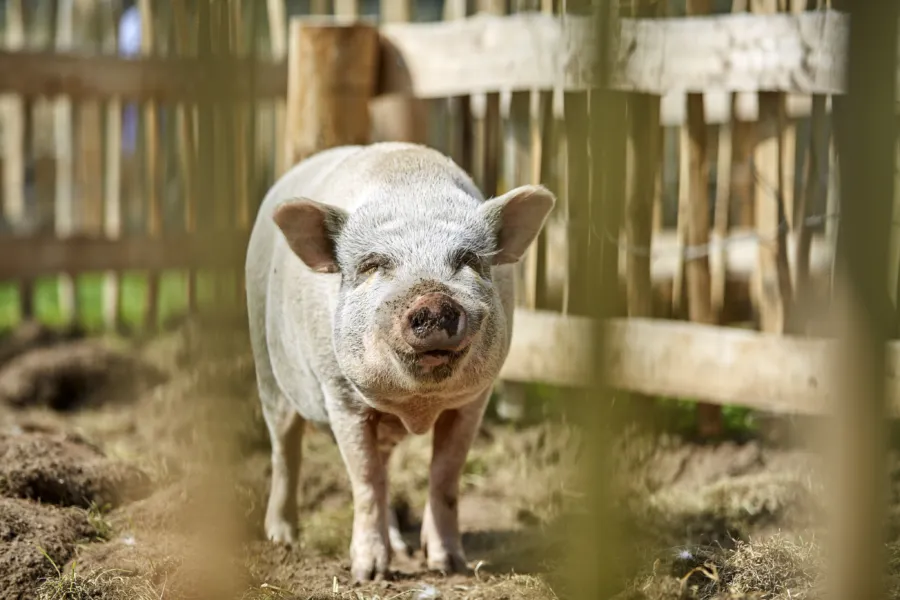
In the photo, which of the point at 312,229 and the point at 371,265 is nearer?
the point at 371,265

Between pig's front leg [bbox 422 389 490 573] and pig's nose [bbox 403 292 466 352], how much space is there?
2.95ft

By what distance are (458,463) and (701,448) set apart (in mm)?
1857

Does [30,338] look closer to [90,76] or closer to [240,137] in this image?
[90,76]

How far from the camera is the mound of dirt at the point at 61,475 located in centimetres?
423

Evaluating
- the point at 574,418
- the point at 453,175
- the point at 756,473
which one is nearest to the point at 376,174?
the point at 453,175

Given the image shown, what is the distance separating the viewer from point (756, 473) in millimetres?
5312

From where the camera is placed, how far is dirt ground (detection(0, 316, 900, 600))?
3.44m

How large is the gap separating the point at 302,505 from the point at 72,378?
2659 mm

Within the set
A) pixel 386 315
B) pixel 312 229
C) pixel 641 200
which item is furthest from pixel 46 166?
pixel 386 315

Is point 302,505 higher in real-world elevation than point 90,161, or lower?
lower

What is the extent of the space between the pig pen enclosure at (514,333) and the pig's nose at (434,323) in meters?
0.49

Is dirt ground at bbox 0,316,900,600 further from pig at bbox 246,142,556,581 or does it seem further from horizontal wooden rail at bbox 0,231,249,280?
horizontal wooden rail at bbox 0,231,249,280

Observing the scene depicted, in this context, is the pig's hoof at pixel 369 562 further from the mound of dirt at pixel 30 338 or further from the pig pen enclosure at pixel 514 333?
the mound of dirt at pixel 30 338

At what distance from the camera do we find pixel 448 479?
4242 millimetres
